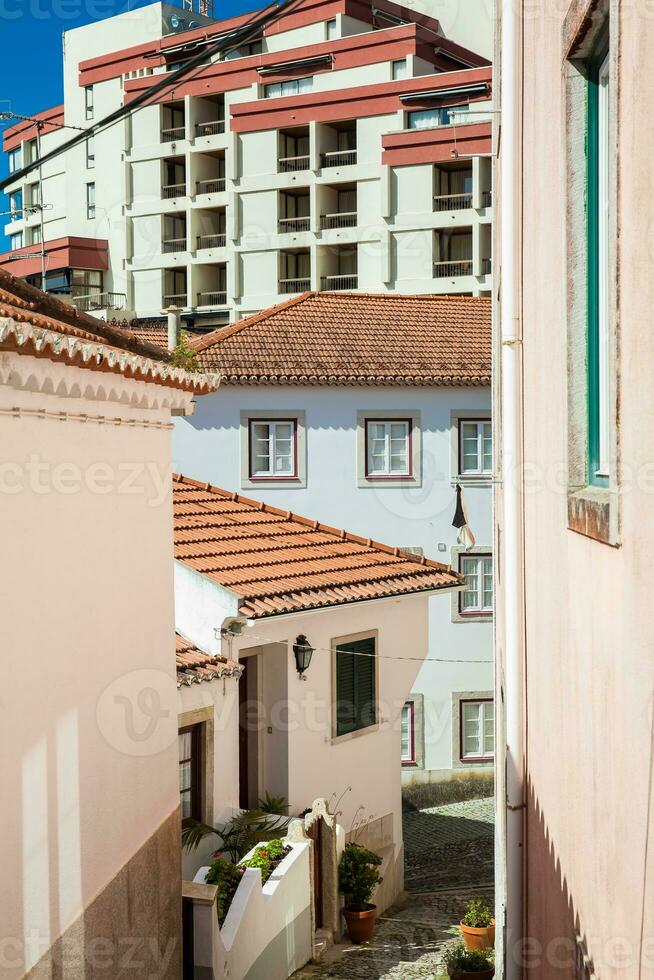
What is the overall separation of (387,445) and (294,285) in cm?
2162

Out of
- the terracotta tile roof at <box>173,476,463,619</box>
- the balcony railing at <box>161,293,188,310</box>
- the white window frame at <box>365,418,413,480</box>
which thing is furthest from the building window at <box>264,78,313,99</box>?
the terracotta tile roof at <box>173,476,463,619</box>

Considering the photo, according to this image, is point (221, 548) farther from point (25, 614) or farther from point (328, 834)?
point (25, 614)

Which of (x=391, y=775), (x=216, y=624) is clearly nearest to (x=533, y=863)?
(x=216, y=624)

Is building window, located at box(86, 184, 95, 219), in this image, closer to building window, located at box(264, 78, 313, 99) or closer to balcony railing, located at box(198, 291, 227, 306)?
balcony railing, located at box(198, 291, 227, 306)

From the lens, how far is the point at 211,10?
2183 inches

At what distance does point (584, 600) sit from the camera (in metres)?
4.32

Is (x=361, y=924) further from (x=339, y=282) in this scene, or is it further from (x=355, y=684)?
(x=339, y=282)

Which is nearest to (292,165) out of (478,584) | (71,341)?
(478,584)

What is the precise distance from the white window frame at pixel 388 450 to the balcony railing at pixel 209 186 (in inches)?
962

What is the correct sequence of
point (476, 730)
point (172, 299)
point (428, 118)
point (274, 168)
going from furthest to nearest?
point (172, 299) < point (274, 168) < point (428, 118) < point (476, 730)

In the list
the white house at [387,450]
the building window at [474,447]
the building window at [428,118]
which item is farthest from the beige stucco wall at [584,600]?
the building window at [428,118]

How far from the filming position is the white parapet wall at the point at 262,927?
401 inches

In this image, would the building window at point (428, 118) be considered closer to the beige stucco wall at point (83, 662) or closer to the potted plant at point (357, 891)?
the potted plant at point (357, 891)

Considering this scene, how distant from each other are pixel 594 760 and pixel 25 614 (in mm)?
3324
